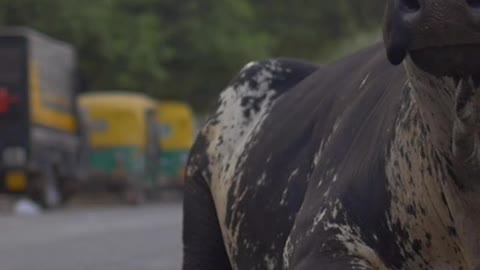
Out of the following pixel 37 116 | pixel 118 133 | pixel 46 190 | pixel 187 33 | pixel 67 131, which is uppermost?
pixel 37 116

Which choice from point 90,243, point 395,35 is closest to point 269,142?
point 395,35

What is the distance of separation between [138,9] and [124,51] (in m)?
3.36

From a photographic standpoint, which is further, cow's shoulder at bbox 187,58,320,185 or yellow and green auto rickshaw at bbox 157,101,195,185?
yellow and green auto rickshaw at bbox 157,101,195,185

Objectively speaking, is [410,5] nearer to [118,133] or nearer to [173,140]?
[118,133]

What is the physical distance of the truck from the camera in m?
31.5

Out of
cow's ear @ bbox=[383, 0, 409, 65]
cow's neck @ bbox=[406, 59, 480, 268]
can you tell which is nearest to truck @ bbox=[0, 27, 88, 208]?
cow's neck @ bbox=[406, 59, 480, 268]

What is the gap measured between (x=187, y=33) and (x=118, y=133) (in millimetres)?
9099

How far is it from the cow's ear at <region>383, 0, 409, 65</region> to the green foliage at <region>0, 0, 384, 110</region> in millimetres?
38807

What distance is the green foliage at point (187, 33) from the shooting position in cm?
4247

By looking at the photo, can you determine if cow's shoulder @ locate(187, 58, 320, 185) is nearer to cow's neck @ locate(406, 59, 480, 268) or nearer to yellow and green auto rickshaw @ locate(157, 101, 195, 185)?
cow's neck @ locate(406, 59, 480, 268)

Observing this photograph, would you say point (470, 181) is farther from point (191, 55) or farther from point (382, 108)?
point (191, 55)

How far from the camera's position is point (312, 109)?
A: 4.45m

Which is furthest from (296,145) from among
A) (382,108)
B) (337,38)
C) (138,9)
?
(337,38)

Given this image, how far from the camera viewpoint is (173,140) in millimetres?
42969
